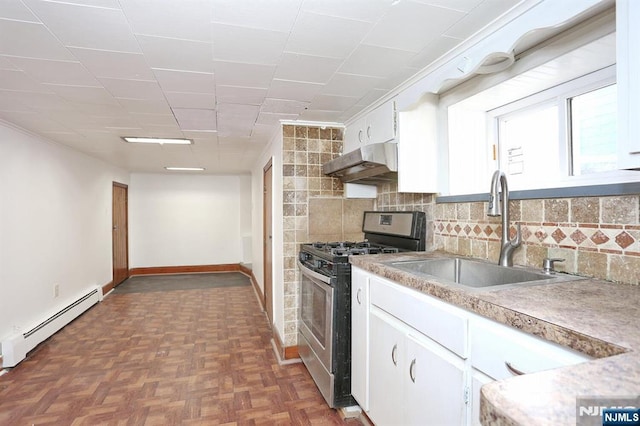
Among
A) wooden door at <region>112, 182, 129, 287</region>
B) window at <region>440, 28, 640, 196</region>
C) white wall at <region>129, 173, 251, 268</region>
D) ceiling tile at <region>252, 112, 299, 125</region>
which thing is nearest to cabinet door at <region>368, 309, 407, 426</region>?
window at <region>440, 28, 640, 196</region>

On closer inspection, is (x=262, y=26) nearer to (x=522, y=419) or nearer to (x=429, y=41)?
(x=429, y=41)

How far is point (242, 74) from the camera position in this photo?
6.36 feet

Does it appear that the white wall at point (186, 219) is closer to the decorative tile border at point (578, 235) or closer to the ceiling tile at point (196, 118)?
the ceiling tile at point (196, 118)

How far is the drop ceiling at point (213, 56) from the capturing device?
1334 millimetres

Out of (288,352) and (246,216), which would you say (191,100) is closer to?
(288,352)

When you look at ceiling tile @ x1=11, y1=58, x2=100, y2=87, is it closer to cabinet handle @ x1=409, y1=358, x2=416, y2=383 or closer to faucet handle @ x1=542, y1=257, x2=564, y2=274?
cabinet handle @ x1=409, y1=358, x2=416, y2=383

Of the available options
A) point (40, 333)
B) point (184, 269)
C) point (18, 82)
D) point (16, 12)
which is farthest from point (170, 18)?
point (184, 269)

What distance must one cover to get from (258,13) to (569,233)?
1569mm

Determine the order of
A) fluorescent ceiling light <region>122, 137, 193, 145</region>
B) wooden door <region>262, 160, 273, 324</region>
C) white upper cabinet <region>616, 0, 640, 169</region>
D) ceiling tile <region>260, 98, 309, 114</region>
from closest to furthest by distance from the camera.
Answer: white upper cabinet <region>616, 0, 640, 169</region>, ceiling tile <region>260, 98, 309, 114</region>, fluorescent ceiling light <region>122, 137, 193, 145</region>, wooden door <region>262, 160, 273, 324</region>

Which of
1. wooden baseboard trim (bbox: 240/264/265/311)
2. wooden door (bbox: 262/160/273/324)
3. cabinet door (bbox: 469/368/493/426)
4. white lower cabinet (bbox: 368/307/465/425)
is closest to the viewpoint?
cabinet door (bbox: 469/368/493/426)

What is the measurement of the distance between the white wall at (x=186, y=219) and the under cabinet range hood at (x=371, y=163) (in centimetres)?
459

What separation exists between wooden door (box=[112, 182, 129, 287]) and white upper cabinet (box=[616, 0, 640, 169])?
6.33 meters

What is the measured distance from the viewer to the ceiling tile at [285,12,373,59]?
1418 mm

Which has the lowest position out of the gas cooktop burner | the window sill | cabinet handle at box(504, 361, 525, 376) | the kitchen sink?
cabinet handle at box(504, 361, 525, 376)
